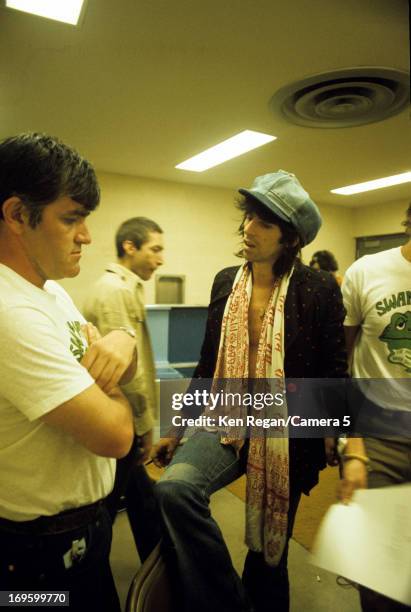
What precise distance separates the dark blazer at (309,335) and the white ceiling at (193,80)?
0.62 feet

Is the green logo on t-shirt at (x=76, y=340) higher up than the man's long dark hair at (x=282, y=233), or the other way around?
the man's long dark hair at (x=282, y=233)

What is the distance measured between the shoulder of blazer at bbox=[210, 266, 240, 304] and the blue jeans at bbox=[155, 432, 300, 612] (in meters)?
0.28

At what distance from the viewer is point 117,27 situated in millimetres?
576

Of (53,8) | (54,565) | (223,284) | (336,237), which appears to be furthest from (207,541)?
(53,8)

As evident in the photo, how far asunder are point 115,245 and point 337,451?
544mm

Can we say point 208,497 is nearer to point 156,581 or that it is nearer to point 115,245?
point 156,581

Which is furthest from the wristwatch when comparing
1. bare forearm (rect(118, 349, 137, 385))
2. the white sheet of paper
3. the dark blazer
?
the white sheet of paper

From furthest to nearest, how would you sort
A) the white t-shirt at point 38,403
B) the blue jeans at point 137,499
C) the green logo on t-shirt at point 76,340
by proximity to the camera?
the blue jeans at point 137,499, the green logo on t-shirt at point 76,340, the white t-shirt at point 38,403

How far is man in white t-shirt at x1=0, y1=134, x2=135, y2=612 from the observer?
0.42 metres

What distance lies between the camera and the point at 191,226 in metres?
0.66

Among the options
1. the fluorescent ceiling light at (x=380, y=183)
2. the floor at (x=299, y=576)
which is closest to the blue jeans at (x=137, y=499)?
the floor at (x=299, y=576)

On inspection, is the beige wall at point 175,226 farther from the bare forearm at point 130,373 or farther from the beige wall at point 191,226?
the bare forearm at point 130,373

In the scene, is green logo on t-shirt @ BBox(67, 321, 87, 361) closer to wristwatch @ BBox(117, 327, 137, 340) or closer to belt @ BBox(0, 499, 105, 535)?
wristwatch @ BBox(117, 327, 137, 340)

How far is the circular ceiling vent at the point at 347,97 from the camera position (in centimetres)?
57
